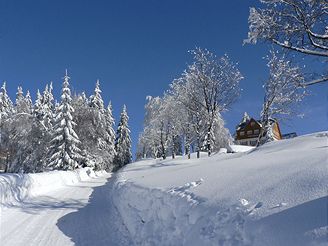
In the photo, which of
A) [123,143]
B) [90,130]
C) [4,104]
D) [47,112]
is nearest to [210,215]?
[90,130]

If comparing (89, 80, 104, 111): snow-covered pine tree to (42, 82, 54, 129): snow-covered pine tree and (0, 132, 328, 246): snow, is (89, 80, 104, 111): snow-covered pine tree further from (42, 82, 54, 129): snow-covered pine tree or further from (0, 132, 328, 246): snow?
(0, 132, 328, 246): snow

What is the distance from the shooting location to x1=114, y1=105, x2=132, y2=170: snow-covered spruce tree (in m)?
64.2

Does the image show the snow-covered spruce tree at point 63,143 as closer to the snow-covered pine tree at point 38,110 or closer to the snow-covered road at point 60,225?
the snow-covered pine tree at point 38,110

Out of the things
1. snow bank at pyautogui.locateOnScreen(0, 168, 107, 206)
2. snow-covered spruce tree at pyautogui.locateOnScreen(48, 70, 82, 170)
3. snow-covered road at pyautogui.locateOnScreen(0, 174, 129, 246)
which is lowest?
snow-covered road at pyautogui.locateOnScreen(0, 174, 129, 246)

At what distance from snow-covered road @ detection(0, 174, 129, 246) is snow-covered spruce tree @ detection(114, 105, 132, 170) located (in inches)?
1977

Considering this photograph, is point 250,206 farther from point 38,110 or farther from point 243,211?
point 38,110

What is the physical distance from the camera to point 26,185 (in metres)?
15.6

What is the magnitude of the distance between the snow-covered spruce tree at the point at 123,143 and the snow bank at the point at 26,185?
38821mm

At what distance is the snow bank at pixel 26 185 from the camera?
12.7m

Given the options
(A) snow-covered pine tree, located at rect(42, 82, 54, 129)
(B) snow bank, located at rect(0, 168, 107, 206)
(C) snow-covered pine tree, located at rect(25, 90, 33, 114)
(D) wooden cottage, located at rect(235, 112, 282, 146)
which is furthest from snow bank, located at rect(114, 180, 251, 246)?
(D) wooden cottage, located at rect(235, 112, 282, 146)

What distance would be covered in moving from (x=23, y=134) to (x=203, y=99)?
76.5 feet

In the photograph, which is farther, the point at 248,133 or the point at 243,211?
the point at 248,133

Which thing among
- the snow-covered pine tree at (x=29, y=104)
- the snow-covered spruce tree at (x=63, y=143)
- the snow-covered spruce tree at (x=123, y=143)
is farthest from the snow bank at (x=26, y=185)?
the snow-covered spruce tree at (x=123, y=143)

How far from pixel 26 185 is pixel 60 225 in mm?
7024
